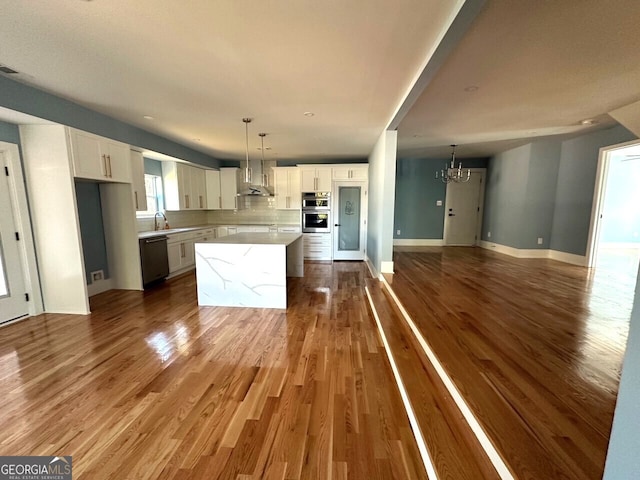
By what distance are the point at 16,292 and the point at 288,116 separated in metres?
3.90

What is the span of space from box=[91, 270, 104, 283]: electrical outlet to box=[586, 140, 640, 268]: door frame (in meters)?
8.31

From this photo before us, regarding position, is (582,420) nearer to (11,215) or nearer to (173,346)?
(173,346)

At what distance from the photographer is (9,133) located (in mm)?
2891

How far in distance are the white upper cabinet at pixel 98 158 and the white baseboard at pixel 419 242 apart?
20.9 feet

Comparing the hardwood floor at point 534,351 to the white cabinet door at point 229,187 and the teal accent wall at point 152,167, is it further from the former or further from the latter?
the teal accent wall at point 152,167

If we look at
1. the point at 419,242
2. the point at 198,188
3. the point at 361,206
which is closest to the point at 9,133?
the point at 198,188

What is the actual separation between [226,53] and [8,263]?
3.42 meters

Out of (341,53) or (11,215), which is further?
(11,215)

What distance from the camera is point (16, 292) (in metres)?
3.06

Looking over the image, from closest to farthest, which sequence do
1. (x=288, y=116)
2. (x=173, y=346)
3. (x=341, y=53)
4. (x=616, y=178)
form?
(x=341, y=53) < (x=173, y=346) < (x=288, y=116) < (x=616, y=178)

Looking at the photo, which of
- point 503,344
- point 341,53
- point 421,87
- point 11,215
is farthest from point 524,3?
point 11,215

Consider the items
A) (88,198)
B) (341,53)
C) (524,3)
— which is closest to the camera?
(524,3)

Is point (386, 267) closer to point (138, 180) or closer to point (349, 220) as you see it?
point (349, 220)

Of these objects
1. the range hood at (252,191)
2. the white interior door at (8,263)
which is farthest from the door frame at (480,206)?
the white interior door at (8,263)
